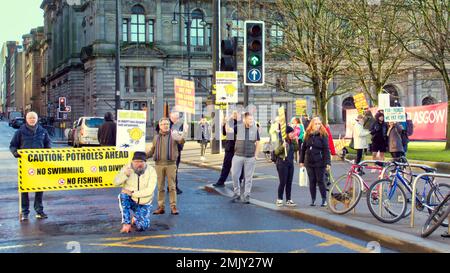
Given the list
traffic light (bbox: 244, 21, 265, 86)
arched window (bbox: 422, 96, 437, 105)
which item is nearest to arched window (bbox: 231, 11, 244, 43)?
traffic light (bbox: 244, 21, 265, 86)

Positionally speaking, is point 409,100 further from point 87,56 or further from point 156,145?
point 156,145

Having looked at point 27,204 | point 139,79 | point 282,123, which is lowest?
point 27,204

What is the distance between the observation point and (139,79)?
73062 mm

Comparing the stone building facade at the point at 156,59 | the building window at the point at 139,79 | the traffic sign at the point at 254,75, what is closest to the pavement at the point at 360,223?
the traffic sign at the point at 254,75

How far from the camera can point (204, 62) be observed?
7525 centimetres

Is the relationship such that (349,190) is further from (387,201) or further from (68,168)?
(68,168)

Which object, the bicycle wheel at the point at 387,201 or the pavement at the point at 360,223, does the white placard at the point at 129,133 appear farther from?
the bicycle wheel at the point at 387,201

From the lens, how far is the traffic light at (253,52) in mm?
14531

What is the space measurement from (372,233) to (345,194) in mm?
1888

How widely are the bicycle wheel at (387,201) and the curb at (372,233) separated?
1.37ft

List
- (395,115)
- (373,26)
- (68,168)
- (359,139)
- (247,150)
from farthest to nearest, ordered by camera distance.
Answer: (373,26) < (359,139) < (395,115) < (247,150) < (68,168)

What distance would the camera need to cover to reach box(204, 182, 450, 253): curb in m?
7.77

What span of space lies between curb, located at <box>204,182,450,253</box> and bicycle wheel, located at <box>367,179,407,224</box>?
42 centimetres

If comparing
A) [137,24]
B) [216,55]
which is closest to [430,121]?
[216,55]
